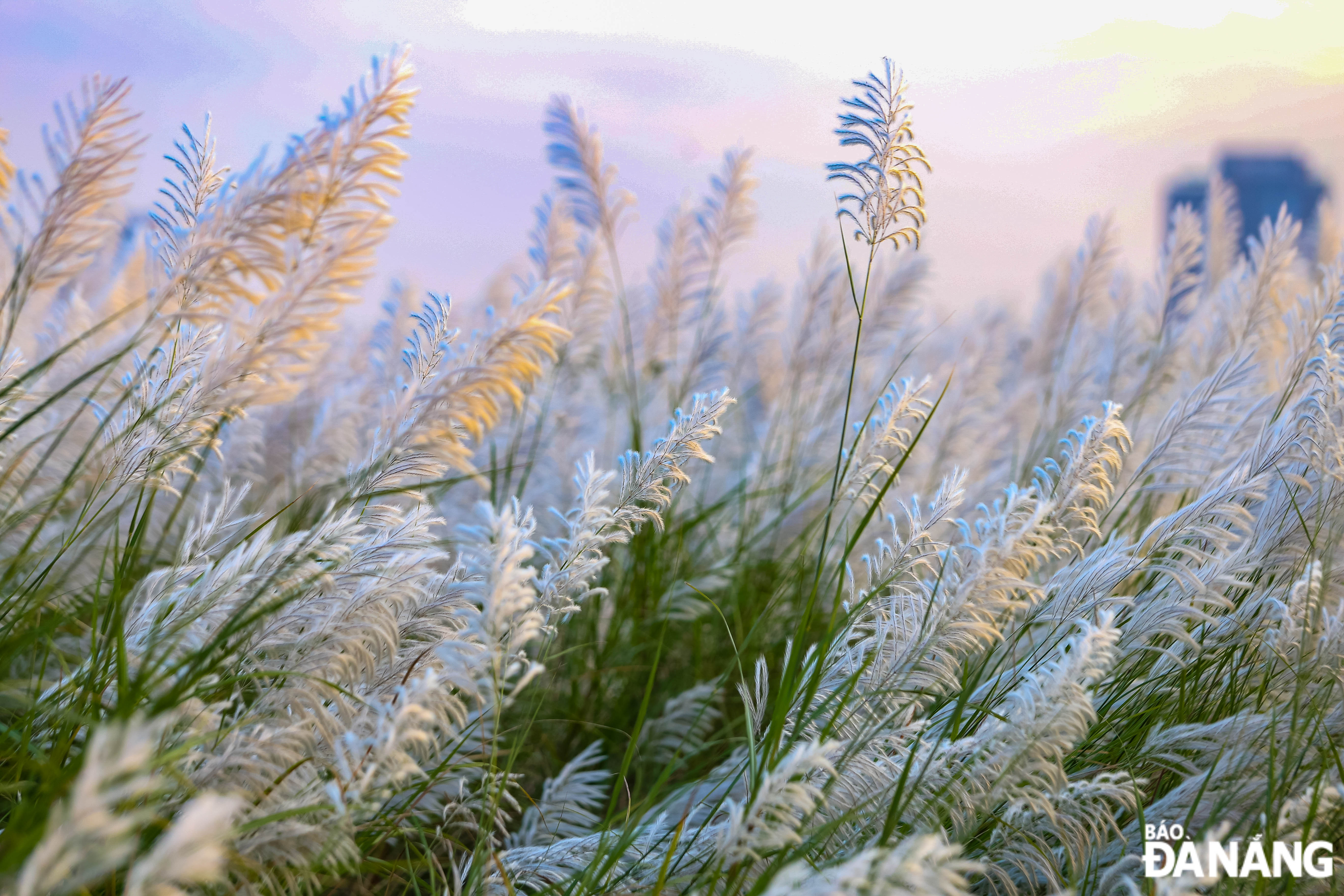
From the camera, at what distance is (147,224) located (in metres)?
1.18

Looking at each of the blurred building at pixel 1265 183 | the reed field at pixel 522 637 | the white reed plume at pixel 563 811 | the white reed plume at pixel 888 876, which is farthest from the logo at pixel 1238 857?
the blurred building at pixel 1265 183

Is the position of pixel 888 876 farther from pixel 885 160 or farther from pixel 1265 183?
pixel 1265 183

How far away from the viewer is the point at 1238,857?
925 millimetres

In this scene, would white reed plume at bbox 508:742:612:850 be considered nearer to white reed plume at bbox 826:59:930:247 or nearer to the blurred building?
white reed plume at bbox 826:59:930:247

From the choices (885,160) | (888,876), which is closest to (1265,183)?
(885,160)

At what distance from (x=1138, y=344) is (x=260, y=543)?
324 centimetres

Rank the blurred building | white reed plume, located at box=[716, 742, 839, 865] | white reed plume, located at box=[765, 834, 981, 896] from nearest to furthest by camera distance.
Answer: white reed plume, located at box=[765, 834, 981, 896], white reed plume, located at box=[716, 742, 839, 865], the blurred building

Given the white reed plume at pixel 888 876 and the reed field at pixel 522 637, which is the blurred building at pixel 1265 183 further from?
the white reed plume at pixel 888 876

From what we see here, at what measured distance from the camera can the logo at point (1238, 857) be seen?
88cm

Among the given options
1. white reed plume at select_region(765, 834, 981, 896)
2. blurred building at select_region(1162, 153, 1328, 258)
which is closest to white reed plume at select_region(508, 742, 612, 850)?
white reed plume at select_region(765, 834, 981, 896)

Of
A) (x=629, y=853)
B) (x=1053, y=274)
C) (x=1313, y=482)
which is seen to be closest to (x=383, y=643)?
(x=629, y=853)

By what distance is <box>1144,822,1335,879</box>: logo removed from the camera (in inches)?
34.7

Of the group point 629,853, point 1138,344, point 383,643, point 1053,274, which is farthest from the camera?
point 1053,274

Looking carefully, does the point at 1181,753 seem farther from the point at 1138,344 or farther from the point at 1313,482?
the point at 1138,344
